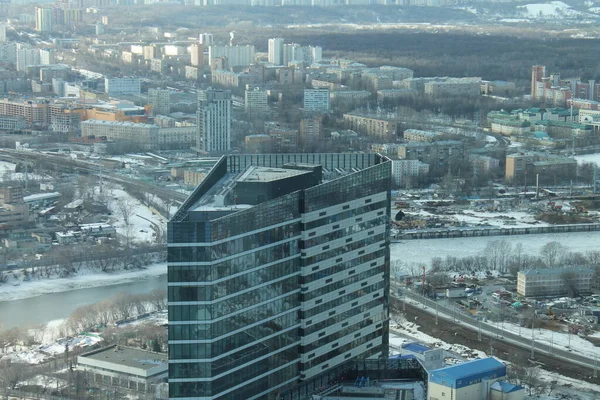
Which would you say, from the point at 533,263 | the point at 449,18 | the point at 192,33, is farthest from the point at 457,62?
the point at 533,263

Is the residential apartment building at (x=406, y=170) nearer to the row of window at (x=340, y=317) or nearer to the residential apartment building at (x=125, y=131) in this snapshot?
the residential apartment building at (x=125, y=131)

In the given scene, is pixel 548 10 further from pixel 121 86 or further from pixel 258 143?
pixel 258 143

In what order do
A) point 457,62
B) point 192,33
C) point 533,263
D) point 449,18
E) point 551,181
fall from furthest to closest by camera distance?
point 449,18 < point 192,33 < point 457,62 < point 551,181 < point 533,263

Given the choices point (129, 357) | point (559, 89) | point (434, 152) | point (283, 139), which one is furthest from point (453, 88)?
point (129, 357)

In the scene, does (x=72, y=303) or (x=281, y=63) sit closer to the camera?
(x=72, y=303)

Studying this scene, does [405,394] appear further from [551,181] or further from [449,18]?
[449,18]
